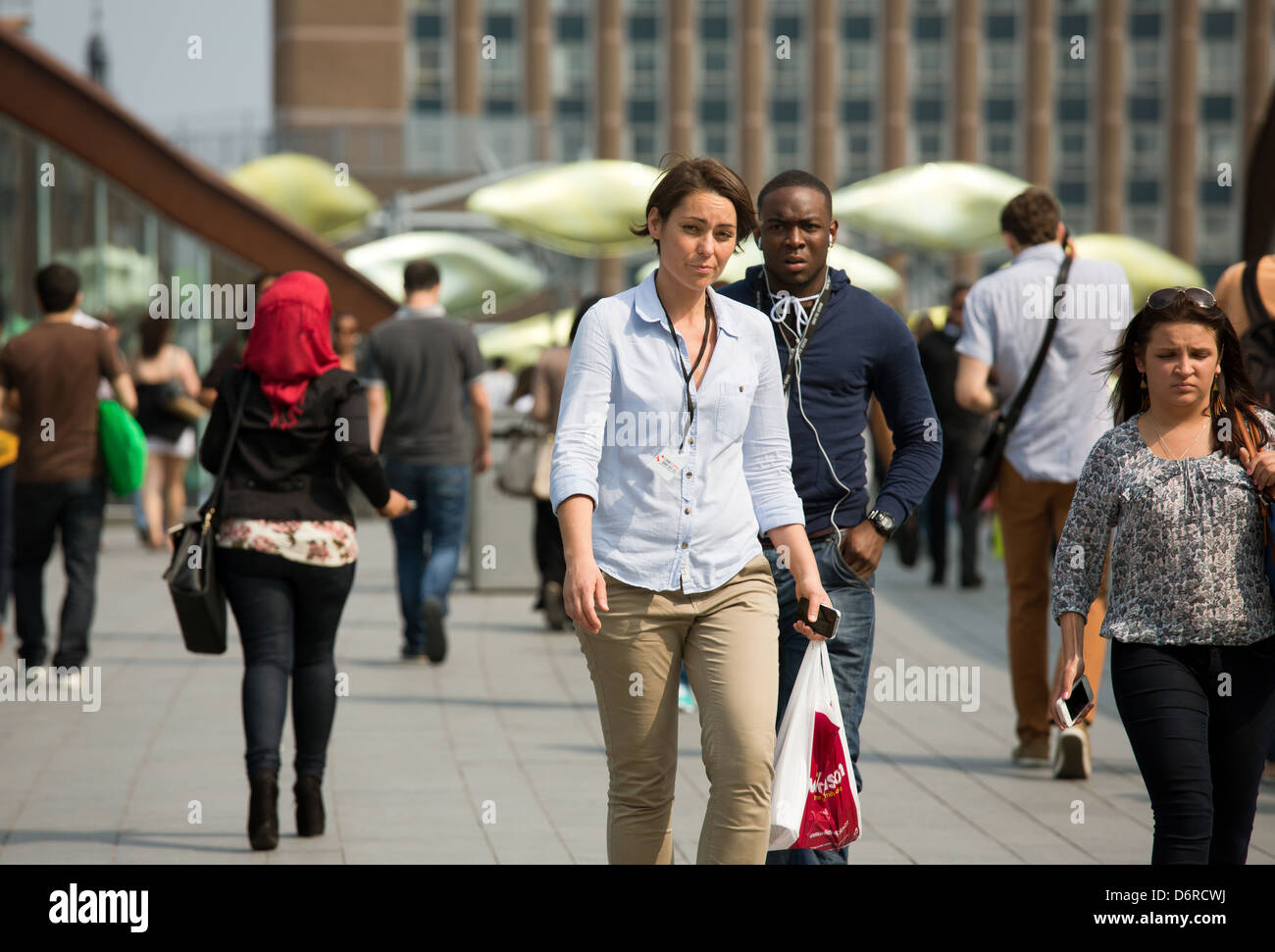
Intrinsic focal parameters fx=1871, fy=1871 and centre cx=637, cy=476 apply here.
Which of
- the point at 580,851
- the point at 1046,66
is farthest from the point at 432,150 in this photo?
the point at 580,851

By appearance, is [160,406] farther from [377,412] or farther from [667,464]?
[667,464]

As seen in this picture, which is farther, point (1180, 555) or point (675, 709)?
point (1180, 555)

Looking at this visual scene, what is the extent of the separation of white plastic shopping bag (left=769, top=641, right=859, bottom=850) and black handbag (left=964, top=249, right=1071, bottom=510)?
2713 millimetres

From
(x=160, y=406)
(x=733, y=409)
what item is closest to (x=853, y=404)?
(x=733, y=409)

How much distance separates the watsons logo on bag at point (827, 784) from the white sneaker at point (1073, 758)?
285 cm

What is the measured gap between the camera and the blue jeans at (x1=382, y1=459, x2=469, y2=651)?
30.7 feet

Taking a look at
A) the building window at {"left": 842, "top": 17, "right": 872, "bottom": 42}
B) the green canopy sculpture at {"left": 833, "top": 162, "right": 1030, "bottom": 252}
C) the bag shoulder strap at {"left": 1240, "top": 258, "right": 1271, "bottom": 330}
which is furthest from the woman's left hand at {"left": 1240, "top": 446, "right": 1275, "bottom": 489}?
the building window at {"left": 842, "top": 17, "right": 872, "bottom": 42}

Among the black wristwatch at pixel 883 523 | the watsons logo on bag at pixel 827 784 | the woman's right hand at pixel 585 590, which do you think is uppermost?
the black wristwatch at pixel 883 523

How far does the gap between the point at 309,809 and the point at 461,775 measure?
1086 millimetres

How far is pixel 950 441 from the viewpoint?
13.5m

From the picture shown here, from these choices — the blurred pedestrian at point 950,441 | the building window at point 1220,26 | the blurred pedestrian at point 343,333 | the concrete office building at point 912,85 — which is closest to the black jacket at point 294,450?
the blurred pedestrian at point 950,441

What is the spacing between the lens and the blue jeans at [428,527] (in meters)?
9.35

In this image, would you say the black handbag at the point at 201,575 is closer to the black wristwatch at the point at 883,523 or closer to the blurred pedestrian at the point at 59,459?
the black wristwatch at the point at 883,523
